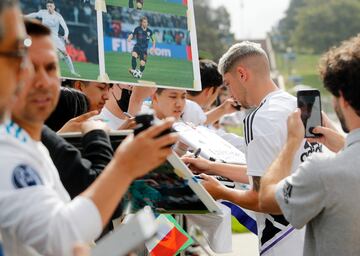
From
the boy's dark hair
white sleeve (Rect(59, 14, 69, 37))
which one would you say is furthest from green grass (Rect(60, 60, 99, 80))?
the boy's dark hair

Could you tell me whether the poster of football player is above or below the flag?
above

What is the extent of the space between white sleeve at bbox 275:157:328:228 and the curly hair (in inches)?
11.9

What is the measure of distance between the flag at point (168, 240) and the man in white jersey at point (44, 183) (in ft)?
9.88

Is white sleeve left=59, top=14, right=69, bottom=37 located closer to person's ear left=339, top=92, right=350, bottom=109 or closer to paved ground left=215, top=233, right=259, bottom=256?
person's ear left=339, top=92, right=350, bottom=109

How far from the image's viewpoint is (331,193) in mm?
3480

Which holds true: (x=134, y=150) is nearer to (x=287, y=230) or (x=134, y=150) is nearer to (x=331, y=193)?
(x=331, y=193)

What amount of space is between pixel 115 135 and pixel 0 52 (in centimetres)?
151

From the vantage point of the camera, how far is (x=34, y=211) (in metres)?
2.59

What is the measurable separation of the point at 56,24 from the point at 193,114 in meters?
3.89

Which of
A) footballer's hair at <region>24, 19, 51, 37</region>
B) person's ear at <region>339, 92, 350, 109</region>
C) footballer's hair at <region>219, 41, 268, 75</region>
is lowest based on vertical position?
person's ear at <region>339, 92, 350, 109</region>

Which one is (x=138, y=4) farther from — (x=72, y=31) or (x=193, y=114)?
(x=193, y=114)

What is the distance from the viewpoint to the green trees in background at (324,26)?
129750 mm

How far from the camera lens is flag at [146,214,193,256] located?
5867 millimetres

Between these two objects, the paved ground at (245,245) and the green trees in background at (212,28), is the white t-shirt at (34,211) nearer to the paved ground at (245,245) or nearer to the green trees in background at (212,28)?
the paved ground at (245,245)
